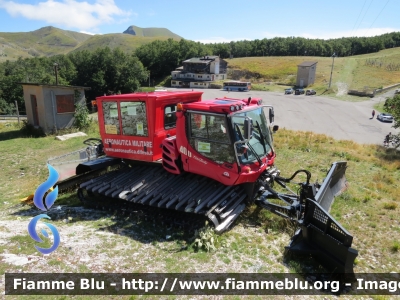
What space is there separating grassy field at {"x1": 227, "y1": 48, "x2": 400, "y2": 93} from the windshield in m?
63.4

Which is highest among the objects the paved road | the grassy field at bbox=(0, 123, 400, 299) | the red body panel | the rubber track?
the red body panel

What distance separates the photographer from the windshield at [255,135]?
6688mm

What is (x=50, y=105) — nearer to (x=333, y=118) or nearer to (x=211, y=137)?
(x=211, y=137)

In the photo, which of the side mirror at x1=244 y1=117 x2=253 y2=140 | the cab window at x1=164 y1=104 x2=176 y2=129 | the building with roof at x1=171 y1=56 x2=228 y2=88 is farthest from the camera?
the building with roof at x1=171 y1=56 x2=228 y2=88

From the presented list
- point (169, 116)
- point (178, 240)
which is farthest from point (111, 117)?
point (178, 240)

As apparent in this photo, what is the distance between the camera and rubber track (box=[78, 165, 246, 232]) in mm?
6684

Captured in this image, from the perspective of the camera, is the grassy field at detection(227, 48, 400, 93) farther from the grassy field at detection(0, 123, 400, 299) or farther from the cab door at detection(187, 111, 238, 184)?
the cab door at detection(187, 111, 238, 184)

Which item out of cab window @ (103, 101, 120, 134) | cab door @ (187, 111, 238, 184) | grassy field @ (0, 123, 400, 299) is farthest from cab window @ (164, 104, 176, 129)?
grassy field @ (0, 123, 400, 299)

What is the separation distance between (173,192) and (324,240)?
357 cm

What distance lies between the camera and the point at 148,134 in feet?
26.1

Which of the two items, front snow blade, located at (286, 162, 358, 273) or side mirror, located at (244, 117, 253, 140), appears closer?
front snow blade, located at (286, 162, 358, 273)

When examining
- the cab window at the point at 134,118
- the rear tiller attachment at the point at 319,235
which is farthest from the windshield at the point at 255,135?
the cab window at the point at 134,118

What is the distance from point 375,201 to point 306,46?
133 metres

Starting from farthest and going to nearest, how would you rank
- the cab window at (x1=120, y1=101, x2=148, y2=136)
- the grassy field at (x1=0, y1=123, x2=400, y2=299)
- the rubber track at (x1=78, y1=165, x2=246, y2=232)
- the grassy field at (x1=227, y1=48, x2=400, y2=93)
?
the grassy field at (x1=227, y1=48, x2=400, y2=93), the cab window at (x1=120, y1=101, x2=148, y2=136), the rubber track at (x1=78, y1=165, x2=246, y2=232), the grassy field at (x1=0, y1=123, x2=400, y2=299)
